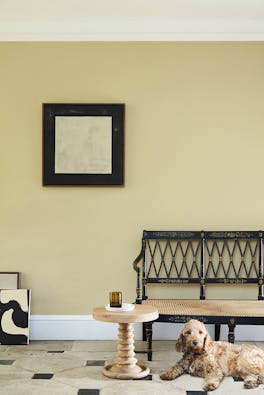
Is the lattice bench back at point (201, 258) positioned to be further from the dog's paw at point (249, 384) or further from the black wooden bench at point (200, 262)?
the dog's paw at point (249, 384)

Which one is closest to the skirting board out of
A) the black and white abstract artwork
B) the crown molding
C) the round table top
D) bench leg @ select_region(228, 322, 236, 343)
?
the black and white abstract artwork

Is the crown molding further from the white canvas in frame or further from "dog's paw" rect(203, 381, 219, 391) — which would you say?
"dog's paw" rect(203, 381, 219, 391)

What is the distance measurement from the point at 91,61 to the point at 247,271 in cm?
227

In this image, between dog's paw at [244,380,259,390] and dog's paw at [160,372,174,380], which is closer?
dog's paw at [244,380,259,390]

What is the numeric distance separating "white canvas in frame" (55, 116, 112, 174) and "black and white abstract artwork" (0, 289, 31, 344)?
1.10m

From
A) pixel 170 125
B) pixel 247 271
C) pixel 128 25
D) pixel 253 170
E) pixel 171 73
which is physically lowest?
pixel 247 271

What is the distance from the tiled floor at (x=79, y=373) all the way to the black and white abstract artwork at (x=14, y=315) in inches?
4.3

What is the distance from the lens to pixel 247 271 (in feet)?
18.3

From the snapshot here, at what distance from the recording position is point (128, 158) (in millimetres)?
5641

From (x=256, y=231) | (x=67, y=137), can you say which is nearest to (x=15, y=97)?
(x=67, y=137)

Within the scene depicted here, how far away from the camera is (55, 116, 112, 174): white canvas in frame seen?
561 cm

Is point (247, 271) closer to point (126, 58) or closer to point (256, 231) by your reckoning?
point (256, 231)

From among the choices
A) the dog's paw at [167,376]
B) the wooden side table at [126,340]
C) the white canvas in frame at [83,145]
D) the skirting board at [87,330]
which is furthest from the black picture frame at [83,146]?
the dog's paw at [167,376]

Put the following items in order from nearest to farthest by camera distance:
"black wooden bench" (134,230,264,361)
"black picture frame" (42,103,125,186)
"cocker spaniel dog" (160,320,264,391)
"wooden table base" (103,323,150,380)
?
"cocker spaniel dog" (160,320,264,391) → "wooden table base" (103,323,150,380) → "black wooden bench" (134,230,264,361) → "black picture frame" (42,103,125,186)
